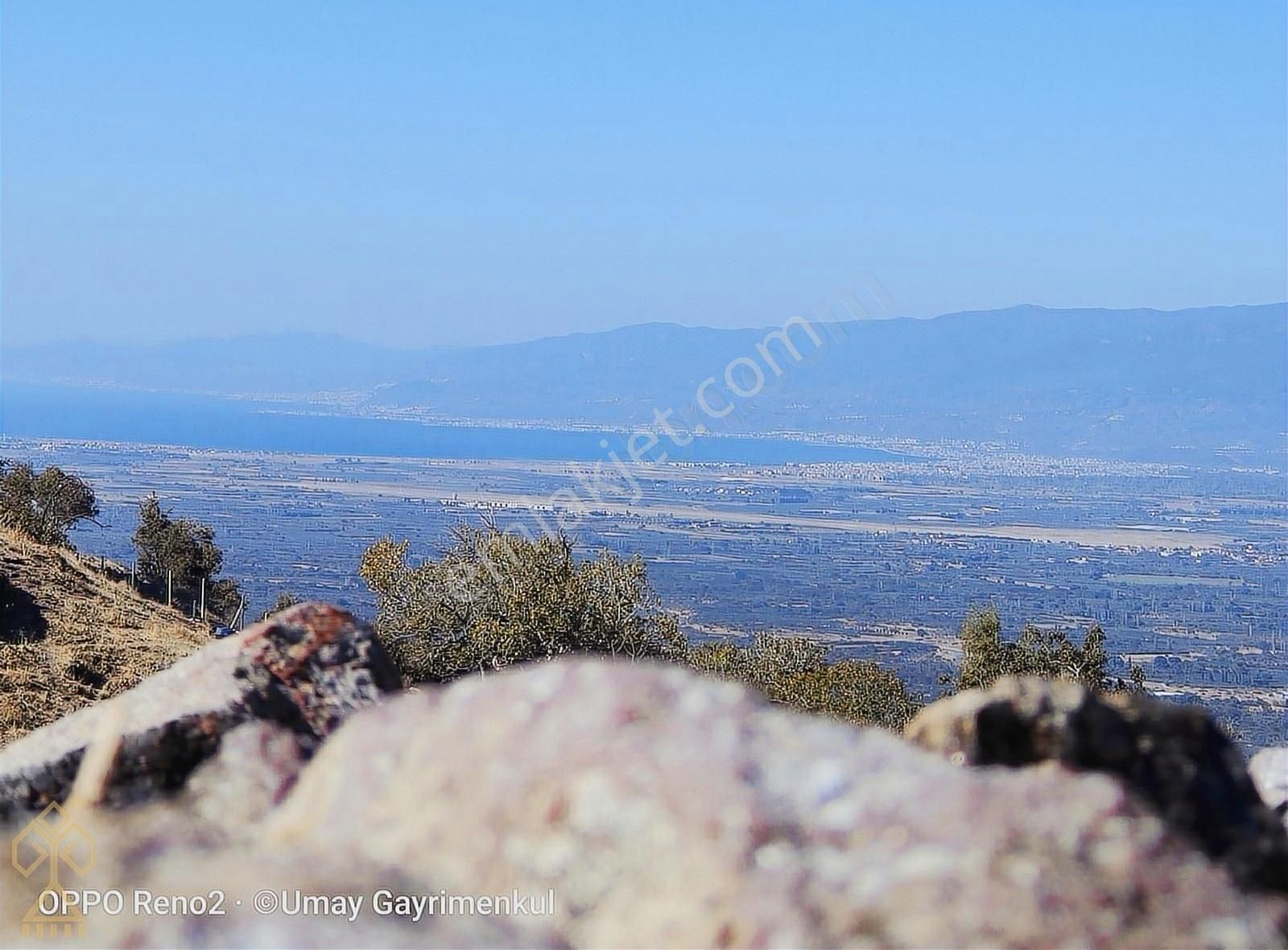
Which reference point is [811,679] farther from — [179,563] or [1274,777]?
[179,563]

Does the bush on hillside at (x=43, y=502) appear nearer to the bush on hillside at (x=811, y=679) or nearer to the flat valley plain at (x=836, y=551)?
the flat valley plain at (x=836, y=551)

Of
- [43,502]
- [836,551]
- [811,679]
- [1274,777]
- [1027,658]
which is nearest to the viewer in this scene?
[1274,777]

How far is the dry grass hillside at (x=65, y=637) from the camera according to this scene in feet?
62.4

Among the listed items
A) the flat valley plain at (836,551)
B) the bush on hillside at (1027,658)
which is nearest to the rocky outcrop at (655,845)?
the flat valley plain at (836,551)

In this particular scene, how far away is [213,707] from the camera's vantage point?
5.98m

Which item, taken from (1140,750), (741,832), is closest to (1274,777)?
(1140,750)

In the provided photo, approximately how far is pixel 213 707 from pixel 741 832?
9.50ft

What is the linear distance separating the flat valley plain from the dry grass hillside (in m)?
7.27

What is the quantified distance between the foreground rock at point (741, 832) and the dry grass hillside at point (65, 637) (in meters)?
12.4

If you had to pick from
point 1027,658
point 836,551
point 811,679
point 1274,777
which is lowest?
point 836,551

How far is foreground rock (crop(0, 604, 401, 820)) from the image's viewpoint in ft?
18.7

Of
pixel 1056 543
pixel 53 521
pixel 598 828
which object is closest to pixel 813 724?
pixel 598 828

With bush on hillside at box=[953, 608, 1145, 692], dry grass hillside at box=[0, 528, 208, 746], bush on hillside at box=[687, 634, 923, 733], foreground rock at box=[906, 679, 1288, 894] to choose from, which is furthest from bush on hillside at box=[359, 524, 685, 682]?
foreground rock at box=[906, 679, 1288, 894]

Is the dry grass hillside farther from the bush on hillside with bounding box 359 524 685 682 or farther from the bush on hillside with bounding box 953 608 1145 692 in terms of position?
the bush on hillside with bounding box 953 608 1145 692
